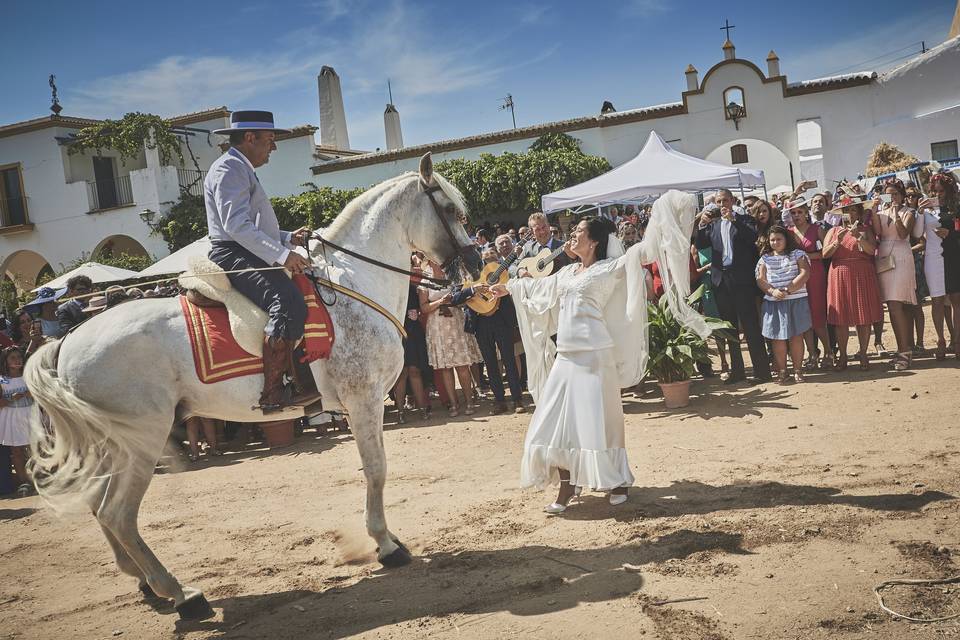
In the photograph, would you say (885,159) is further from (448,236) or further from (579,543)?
(579,543)

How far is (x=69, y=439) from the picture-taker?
185 inches

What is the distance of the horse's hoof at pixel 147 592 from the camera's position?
16.8 ft

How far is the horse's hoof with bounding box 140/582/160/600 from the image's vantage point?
511cm

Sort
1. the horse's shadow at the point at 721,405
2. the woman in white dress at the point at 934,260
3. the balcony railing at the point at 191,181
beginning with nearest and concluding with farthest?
the horse's shadow at the point at 721,405 < the woman in white dress at the point at 934,260 < the balcony railing at the point at 191,181

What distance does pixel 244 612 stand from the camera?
4723 mm

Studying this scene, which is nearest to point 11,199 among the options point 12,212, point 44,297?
point 12,212

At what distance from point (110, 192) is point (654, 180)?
26.1 m

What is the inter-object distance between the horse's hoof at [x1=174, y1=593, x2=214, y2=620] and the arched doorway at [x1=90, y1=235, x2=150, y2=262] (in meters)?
29.2

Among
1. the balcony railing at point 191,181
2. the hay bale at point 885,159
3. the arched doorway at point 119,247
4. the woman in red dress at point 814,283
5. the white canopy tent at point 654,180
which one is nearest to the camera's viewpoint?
the woman in red dress at point 814,283

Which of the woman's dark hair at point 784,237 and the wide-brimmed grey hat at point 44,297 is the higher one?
the wide-brimmed grey hat at point 44,297

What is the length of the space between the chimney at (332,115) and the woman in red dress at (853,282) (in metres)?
27.4

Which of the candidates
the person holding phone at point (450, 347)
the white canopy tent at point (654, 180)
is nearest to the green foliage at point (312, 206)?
the white canopy tent at point (654, 180)

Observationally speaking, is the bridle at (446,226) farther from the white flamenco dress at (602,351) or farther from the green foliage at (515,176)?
the green foliage at (515,176)

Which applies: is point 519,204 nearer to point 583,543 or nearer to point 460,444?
point 460,444
